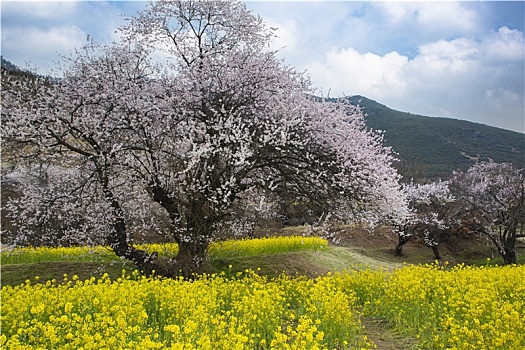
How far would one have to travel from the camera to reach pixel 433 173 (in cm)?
6419

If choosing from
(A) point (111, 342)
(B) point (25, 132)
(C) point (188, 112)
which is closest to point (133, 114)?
(C) point (188, 112)

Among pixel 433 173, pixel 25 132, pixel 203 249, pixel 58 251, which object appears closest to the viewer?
pixel 25 132

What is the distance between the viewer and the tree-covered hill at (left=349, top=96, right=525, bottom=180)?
2953 inches

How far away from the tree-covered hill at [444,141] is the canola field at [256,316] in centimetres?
5908

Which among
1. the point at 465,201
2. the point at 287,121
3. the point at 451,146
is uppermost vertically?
the point at 451,146

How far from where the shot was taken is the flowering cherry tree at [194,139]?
452 inches

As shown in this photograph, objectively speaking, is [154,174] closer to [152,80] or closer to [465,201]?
[152,80]

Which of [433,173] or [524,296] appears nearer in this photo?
[524,296]

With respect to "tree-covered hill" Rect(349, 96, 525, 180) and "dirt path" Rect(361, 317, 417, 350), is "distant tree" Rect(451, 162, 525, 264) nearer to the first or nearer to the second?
"dirt path" Rect(361, 317, 417, 350)

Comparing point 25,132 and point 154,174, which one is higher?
point 25,132

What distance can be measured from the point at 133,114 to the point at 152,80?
1.69 meters

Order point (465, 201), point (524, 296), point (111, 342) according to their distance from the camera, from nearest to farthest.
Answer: point (111, 342) → point (524, 296) → point (465, 201)

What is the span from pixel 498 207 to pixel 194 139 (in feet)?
67.0

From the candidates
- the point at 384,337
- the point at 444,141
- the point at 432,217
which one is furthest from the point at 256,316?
the point at 444,141
